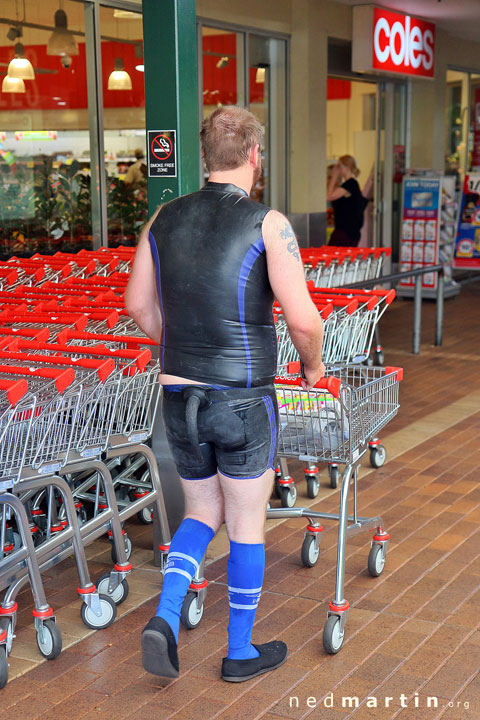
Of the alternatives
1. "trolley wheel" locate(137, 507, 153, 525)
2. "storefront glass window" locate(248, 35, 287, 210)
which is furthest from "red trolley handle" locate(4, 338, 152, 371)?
"storefront glass window" locate(248, 35, 287, 210)

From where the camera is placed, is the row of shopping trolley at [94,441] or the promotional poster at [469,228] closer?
the row of shopping trolley at [94,441]

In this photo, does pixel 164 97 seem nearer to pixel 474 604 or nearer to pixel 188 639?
pixel 188 639

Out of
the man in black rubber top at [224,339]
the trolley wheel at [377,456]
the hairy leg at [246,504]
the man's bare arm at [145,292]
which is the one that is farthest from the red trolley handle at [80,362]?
the trolley wheel at [377,456]

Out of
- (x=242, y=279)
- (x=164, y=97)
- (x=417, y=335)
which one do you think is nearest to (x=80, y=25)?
(x=417, y=335)

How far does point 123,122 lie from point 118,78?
0.44 metres

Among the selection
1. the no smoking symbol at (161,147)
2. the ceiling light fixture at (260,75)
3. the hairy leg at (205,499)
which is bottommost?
the hairy leg at (205,499)

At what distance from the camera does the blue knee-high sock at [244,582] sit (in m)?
3.29

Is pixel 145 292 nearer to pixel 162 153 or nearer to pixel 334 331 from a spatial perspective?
pixel 162 153

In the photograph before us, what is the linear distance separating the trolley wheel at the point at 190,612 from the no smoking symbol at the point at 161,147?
194 cm

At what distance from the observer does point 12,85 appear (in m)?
8.69

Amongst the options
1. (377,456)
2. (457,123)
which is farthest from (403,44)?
(377,456)

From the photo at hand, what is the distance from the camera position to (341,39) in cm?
1234

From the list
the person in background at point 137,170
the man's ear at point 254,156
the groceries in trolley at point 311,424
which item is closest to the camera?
the man's ear at point 254,156

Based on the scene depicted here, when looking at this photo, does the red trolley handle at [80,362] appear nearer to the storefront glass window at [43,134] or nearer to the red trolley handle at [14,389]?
the red trolley handle at [14,389]
